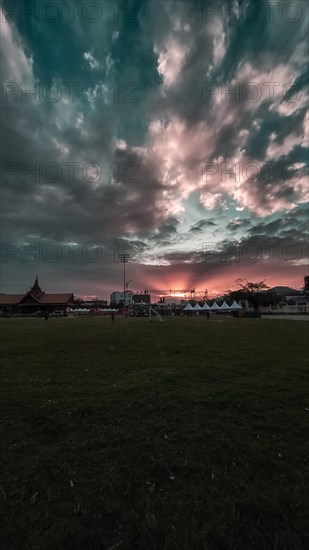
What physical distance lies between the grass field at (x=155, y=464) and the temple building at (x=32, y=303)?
305 ft

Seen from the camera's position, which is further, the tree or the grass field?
the tree

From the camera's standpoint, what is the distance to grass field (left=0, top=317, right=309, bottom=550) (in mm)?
2717

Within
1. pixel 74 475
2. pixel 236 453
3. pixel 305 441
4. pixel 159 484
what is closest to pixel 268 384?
pixel 305 441

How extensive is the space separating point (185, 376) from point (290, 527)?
5.58 meters

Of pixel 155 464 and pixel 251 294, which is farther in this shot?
pixel 251 294

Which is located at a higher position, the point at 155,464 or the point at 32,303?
the point at 32,303

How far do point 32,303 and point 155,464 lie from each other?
101458 millimetres

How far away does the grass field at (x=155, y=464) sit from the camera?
2717mm

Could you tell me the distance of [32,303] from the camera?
96.5 metres

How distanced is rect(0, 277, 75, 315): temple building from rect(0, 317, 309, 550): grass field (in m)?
93.0

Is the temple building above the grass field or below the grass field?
above

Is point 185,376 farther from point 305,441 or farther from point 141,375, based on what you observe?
point 305,441

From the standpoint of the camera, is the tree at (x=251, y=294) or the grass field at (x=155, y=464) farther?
the tree at (x=251, y=294)

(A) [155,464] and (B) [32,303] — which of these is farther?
(B) [32,303]
